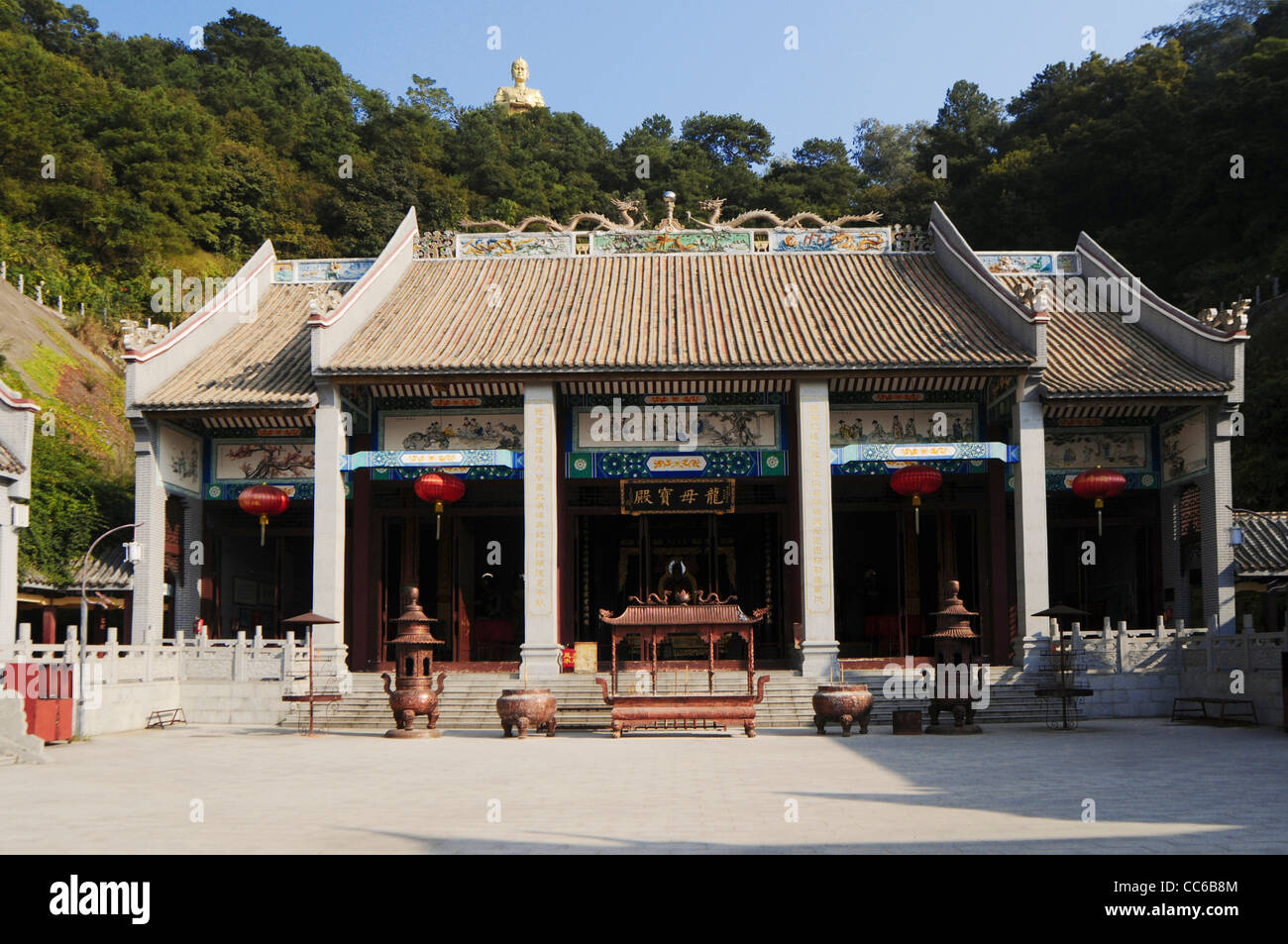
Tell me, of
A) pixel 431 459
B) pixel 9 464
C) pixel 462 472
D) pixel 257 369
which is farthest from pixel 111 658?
pixel 257 369

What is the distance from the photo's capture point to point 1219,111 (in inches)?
1458

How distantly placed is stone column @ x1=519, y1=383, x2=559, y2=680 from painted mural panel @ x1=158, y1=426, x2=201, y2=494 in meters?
6.25

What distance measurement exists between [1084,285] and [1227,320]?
408cm

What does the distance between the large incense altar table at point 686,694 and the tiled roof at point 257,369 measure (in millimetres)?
7211

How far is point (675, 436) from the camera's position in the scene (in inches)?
862

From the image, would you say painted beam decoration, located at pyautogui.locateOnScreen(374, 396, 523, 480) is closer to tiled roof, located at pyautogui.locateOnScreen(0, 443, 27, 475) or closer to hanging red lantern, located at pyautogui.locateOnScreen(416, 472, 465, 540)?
hanging red lantern, located at pyautogui.locateOnScreen(416, 472, 465, 540)

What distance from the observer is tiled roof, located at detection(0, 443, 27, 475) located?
18.2 metres

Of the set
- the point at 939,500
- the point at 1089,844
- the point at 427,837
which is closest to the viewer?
the point at 1089,844

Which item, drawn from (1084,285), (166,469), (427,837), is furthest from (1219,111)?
(427,837)

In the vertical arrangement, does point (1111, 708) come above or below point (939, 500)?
below

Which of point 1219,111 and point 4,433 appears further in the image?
point 1219,111

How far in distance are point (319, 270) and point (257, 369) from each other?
190 inches

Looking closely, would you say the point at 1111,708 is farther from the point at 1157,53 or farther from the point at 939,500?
the point at 1157,53

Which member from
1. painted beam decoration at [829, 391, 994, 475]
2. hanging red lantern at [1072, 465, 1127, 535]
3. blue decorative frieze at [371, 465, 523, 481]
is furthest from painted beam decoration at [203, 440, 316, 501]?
hanging red lantern at [1072, 465, 1127, 535]
